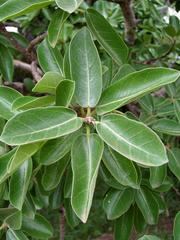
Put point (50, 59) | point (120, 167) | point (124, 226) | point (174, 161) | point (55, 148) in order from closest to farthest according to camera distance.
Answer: point (55, 148) → point (120, 167) → point (50, 59) → point (174, 161) → point (124, 226)

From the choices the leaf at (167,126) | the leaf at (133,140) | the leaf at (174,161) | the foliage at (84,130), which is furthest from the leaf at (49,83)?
the leaf at (174,161)

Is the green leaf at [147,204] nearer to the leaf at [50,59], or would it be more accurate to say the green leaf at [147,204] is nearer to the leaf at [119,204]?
the leaf at [119,204]

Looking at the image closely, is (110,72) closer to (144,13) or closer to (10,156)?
(10,156)

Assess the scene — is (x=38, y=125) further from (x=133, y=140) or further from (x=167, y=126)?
(x=167, y=126)

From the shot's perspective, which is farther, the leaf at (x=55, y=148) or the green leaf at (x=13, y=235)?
the green leaf at (x=13, y=235)

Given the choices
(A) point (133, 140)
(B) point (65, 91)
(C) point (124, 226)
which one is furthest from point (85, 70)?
(C) point (124, 226)
